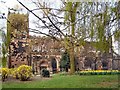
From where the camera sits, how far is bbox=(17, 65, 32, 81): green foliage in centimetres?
393

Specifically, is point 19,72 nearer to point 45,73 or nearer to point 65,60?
point 45,73

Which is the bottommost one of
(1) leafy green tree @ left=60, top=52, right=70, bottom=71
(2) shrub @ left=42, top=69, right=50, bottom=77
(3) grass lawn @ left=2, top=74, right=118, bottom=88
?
(3) grass lawn @ left=2, top=74, right=118, bottom=88

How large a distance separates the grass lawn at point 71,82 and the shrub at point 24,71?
0.07 m

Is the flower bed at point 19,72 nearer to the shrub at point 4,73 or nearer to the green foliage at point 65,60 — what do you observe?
the shrub at point 4,73

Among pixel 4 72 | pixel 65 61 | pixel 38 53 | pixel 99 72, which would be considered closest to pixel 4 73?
pixel 4 72

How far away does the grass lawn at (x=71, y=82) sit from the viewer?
3.84m

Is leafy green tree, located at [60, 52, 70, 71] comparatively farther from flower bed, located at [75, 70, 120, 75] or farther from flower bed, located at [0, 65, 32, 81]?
flower bed, located at [0, 65, 32, 81]

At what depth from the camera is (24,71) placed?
3928 millimetres

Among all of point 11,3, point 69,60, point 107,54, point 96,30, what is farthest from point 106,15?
point 11,3

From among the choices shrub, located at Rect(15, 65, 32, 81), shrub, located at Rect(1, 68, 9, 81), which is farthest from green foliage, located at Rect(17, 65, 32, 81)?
shrub, located at Rect(1, 68, 9, 81)

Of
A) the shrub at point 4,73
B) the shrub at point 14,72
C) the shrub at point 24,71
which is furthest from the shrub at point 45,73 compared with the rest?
the shrub at point 4,73

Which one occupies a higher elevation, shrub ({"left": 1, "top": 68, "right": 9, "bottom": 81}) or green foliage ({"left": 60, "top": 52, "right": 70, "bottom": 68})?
green foliage ({"left": 60, "top": 52, "right": 70, "bottom": 68})

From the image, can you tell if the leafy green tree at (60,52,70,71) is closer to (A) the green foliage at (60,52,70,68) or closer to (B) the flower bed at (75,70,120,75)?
(A) the green foliage at (60,52,70,68)

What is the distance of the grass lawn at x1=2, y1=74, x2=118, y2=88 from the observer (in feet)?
12.6
